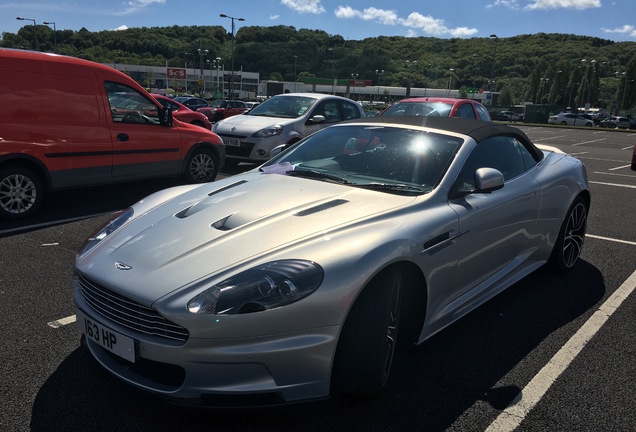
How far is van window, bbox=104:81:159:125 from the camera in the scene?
244 inches

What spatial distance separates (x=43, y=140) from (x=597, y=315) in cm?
569

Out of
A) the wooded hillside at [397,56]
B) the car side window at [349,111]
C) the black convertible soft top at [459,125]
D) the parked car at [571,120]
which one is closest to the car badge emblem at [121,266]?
the black convertible soft top at [459,125]

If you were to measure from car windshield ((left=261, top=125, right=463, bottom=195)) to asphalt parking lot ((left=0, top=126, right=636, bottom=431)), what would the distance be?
41.8 inches

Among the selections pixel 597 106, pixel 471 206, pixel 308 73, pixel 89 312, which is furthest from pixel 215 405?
pixel 308 73

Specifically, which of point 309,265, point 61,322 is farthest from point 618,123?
point 61,322

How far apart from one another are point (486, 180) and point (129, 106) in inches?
200

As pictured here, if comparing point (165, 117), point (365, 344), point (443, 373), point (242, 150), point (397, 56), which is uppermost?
point (397, 56)

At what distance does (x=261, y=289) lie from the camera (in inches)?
82.5

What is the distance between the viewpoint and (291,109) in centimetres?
995

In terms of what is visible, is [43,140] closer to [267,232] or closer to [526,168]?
[267,232]

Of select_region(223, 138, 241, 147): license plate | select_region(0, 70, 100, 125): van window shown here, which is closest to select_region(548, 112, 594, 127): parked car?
select_region(223, 138, 241, 147): license plate

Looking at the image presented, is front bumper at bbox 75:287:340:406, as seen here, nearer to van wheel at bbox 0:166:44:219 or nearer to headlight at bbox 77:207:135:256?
headlight at bbox 77:207:135:256

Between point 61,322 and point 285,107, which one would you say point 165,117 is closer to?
point 285,107

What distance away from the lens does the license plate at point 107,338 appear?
2.15 meters
